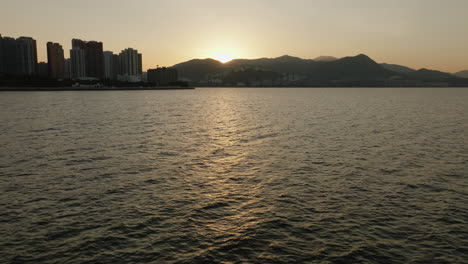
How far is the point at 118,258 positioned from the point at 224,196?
421 inches

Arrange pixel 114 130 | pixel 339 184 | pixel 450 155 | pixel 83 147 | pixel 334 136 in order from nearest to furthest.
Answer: pixel 339 184
pixel 450 155
pixel 83 147
pixel 334 136
pixel 114 130

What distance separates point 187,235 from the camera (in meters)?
18.6

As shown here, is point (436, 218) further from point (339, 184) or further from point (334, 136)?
point (334, 136)

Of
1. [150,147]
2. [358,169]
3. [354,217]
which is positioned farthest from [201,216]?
[150,147]

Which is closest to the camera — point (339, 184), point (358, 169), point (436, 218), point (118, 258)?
point (118, 258)

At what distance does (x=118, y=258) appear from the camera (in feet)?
52.4

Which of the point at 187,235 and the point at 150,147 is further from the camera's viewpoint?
the point at 150,147

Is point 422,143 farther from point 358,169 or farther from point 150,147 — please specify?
point 150,147

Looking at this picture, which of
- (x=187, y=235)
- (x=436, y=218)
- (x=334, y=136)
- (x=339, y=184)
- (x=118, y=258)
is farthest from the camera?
(x=334, y=136)

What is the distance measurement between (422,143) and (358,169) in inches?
886

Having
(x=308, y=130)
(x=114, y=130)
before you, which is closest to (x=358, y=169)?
(x=308, y=130)

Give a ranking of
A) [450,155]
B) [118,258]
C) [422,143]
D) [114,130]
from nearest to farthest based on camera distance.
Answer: [118,258] → [450,155] → [422,143] → [114,130]

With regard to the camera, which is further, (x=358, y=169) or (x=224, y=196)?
(x=358, y=169)

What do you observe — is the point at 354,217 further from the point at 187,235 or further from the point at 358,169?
the point at 358,169
